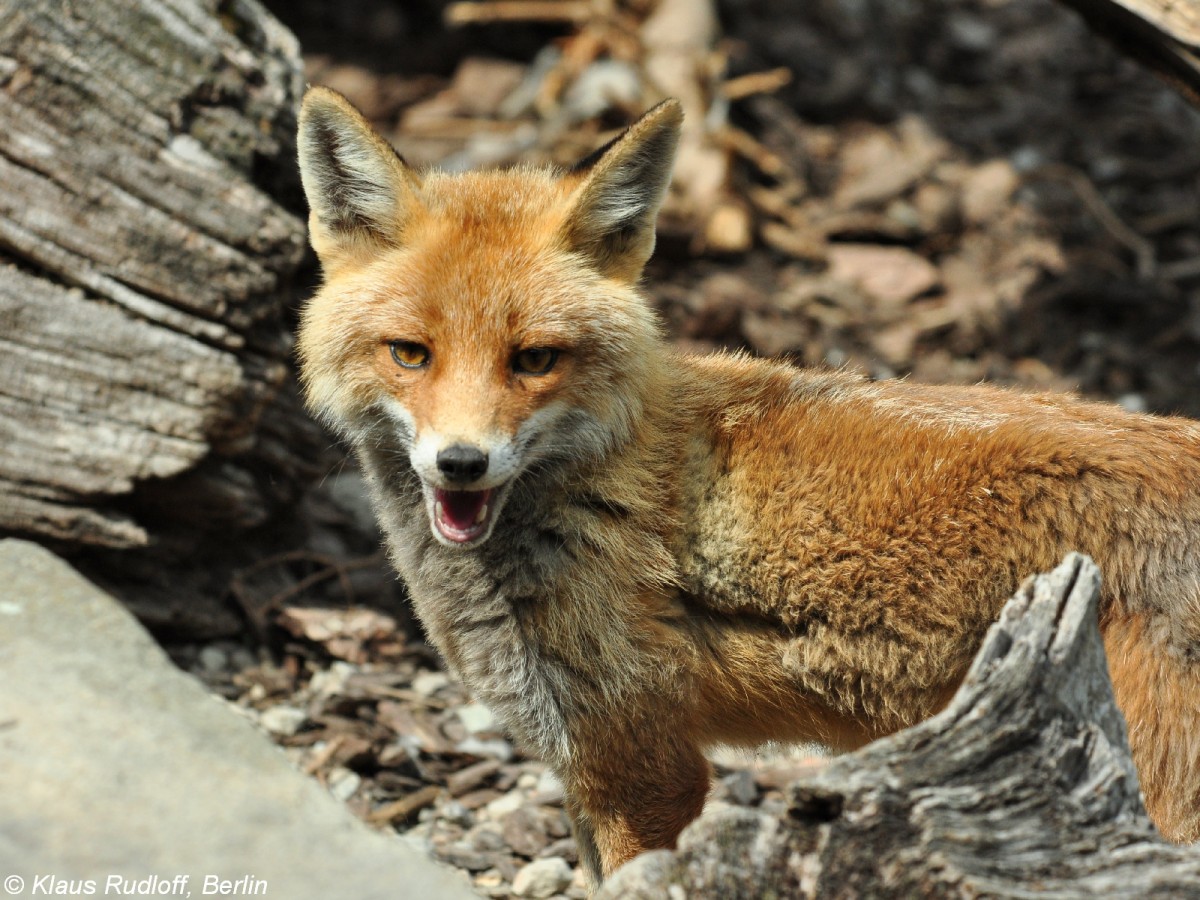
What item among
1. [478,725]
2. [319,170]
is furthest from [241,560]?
[319,170]

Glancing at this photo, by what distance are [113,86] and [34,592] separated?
227cm

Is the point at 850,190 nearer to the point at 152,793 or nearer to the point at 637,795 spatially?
the point at 637,795

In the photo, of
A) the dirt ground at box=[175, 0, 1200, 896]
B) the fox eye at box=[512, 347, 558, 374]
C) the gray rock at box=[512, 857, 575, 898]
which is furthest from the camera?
the dirt ground at box=[175, 0, 1200, 896]

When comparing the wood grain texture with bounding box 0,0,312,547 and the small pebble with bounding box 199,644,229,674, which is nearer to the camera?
the wood grain texture with bounding box 0,0,312,547

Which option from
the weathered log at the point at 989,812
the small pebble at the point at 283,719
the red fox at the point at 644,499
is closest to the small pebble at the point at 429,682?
the small pebble at the point at 283,719

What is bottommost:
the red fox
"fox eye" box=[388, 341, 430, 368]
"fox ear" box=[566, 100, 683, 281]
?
the red fox

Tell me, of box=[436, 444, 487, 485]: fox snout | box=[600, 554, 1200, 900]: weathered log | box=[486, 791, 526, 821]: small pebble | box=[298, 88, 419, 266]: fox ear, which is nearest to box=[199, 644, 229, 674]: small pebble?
box=[486, 791, 526, 821]: small pebble

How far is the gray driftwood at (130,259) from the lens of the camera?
4801 mm

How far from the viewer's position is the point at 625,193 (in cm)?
413

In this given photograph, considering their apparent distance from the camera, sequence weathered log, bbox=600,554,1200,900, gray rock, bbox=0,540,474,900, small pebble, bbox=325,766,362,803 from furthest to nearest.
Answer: small pebble, bbox=325,766,362,803
gray rock, bbox=0,540,474,900
weathered log, bbox=600,554,1200,900

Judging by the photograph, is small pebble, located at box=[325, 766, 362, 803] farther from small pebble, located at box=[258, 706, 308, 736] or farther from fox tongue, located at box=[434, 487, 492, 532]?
fox tongue, located at box=[434, 487, 492, 532]

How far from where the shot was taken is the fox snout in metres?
3.46

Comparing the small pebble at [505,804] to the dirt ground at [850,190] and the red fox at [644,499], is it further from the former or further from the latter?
the red fox at [644,499]

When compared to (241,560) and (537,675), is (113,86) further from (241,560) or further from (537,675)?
(537,675)
